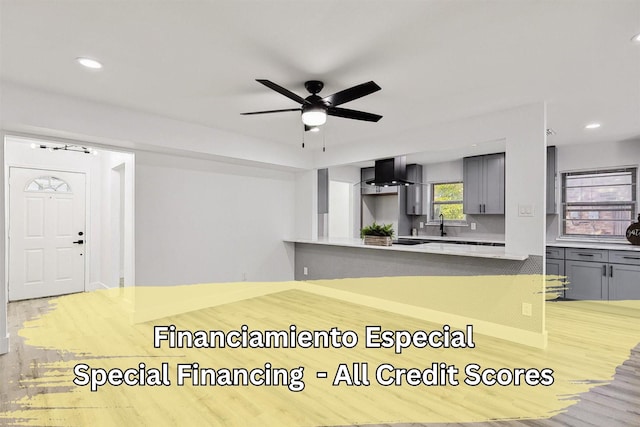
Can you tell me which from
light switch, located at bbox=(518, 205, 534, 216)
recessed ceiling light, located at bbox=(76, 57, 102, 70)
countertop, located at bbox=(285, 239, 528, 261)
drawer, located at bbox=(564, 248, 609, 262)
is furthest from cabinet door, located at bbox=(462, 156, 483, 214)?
recessed ceiling light, located at bbox=(76, 57, 102, 70)

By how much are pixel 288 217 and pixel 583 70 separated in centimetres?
437

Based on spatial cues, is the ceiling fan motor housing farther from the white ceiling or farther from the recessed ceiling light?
the recessed ceiling light

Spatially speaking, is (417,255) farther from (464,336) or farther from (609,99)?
(609,99)

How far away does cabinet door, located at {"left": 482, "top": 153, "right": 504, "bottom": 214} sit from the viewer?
5.50 meters

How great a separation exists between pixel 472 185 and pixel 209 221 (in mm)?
4374

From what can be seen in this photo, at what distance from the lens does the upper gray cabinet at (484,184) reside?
18.1ft

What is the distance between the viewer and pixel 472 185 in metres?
5.83

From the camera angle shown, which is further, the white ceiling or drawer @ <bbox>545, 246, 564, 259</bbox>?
drawer @ <bbox>545, 246, 564, 259</bbox>

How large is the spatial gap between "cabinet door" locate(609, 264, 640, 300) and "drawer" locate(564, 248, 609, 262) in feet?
0.46

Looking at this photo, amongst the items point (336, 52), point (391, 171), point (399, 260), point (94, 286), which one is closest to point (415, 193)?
point (391, 171)

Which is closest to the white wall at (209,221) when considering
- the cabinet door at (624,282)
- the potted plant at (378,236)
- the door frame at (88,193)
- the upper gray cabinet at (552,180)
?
the door frame at (88,193)

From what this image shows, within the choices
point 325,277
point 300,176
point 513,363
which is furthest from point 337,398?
point 300,176

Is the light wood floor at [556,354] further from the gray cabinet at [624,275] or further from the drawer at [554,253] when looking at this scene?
the drawer at [554,253]

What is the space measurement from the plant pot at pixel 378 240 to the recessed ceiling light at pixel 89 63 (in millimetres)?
3669
